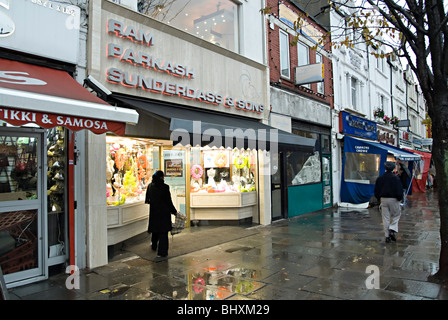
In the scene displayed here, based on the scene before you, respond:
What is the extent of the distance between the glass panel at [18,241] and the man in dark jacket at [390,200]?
22.5 feet

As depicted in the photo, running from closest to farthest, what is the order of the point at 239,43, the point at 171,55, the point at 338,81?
the point at 171,55 < the point at 239,43 < the point at 338,81

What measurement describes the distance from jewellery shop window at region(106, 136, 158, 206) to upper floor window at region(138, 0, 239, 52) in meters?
3.09

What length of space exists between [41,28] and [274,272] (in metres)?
5.36

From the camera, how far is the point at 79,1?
575 centimetres

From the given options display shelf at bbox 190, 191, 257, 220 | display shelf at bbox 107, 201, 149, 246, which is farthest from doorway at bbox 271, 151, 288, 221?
display shelf at bbox 107, 201, 149, 246

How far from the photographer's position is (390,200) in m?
7.28

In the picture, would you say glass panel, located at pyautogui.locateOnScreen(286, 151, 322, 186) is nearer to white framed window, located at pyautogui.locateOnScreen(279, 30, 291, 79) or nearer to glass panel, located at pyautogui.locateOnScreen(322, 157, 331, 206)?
Answer: glass panel, located at pyautogui.locateOnScreen(322, 157, 331, 206)

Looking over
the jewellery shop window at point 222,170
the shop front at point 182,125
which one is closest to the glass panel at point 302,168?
the shop front at point 182,125

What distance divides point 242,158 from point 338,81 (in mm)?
7636

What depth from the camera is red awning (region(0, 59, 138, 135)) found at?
3795mm

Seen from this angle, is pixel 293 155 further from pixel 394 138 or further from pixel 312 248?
pixel 394 138

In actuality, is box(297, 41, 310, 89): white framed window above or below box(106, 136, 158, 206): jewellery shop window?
above

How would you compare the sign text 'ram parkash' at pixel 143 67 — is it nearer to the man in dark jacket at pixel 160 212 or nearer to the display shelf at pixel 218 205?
the man in dark jacket at pixel 160 212

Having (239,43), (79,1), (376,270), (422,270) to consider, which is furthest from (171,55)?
(422,270)
